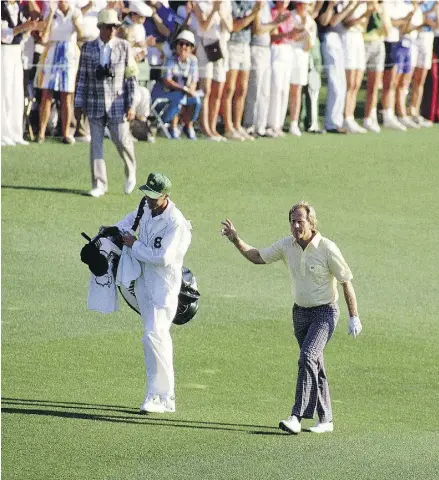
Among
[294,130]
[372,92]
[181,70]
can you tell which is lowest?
[294,130]

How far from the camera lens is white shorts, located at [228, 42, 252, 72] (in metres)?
23.3

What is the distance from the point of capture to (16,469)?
10438 millimetres

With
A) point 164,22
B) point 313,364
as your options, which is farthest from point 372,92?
point 313,364

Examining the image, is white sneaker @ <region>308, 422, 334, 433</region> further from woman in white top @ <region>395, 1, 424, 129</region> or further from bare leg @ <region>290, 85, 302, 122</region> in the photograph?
woman in white top @ <region>395, 1, 424, 129</region>

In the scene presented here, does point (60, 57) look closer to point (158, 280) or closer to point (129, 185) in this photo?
point (129, 185)

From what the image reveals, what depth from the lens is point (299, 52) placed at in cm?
2453

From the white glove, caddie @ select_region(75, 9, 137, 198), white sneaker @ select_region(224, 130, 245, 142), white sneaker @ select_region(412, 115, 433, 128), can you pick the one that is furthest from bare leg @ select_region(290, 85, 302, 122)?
the white glove

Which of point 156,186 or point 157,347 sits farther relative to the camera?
point 157,347

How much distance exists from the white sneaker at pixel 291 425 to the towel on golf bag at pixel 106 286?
66.3 inches

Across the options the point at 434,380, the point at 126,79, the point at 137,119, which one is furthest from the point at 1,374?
the point at 137,119

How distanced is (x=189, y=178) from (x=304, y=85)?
3.83 meters

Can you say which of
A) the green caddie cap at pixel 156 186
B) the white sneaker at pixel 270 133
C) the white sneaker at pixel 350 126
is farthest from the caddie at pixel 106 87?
the green caddie cap at pixel 156 186

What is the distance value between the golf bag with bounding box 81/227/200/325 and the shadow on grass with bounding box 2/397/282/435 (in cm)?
90

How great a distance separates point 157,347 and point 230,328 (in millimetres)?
3591
